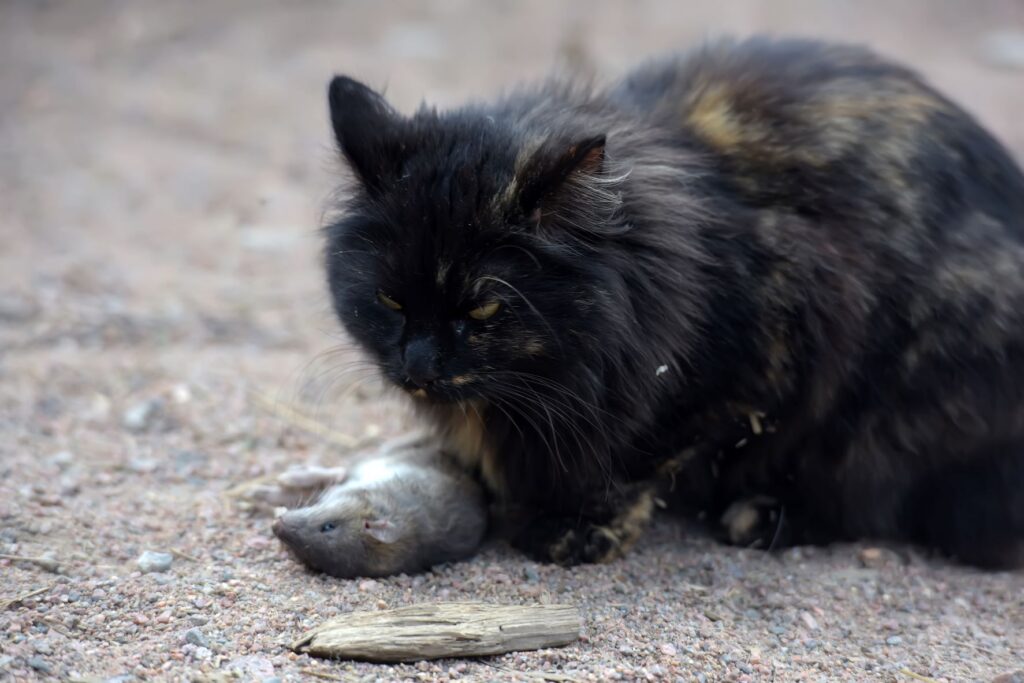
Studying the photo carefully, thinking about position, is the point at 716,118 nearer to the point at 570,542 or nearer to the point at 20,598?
the point at 570,542

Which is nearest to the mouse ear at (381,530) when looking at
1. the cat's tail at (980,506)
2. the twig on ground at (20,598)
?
the twig on ground at (20,598)

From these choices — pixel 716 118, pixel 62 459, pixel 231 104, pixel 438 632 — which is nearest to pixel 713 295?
pixel 716 118

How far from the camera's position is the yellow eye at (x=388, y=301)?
326 centimetres

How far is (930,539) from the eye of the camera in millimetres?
4004

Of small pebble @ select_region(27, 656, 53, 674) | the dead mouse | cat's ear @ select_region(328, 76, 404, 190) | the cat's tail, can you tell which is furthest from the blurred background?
the cat's tail

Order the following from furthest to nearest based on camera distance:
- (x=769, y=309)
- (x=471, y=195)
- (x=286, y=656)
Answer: (x=769, y=309), (x=471, y=195), (x=286, y=656)

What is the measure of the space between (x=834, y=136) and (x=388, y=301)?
1703 mm

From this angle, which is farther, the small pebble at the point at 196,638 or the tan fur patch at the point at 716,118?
the tan fur patch at the point at 716,118

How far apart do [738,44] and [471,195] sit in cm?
169

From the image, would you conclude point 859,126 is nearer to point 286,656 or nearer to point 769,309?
point 769,309

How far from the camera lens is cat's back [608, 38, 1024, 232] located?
145 inches

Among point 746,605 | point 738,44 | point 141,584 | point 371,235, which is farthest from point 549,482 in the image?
point 738,44

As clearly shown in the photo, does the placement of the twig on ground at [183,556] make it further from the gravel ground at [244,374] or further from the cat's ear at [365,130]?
the cat's ear at [365,130]

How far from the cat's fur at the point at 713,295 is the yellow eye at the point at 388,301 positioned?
2 centimetres
